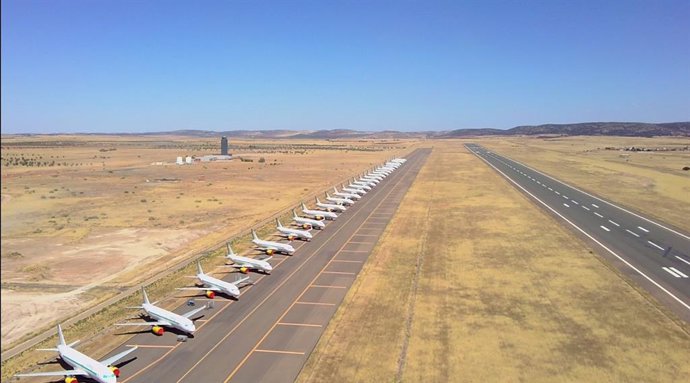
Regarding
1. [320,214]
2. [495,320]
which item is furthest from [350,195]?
[495,320]

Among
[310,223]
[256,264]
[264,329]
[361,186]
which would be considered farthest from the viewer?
[361,186]

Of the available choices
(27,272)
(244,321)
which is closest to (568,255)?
(244,321)

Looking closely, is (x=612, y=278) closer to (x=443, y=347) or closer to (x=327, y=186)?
(x=443, y=347)

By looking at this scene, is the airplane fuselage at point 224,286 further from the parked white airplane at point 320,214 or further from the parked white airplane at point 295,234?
the parked white airplane at point 320,214

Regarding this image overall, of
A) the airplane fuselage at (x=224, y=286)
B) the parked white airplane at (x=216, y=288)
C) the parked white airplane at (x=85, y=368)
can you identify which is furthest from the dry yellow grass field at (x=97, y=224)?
the airplane fuselage at (x=224, y=286)

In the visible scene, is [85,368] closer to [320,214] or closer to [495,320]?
[495,320]

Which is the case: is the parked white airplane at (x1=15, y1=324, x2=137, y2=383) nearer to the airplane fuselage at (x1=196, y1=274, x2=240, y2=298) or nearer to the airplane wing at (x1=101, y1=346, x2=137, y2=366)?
the airplane wing at (x1=101, y1=346, x2=137, y2=366)
